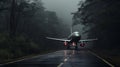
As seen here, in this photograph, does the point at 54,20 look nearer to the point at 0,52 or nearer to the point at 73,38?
the point at 73,38

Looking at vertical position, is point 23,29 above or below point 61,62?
above

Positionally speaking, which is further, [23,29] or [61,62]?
[23,29]

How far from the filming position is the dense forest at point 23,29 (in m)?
44.3

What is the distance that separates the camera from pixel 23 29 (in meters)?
92.7

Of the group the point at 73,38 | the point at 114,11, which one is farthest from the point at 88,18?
the point at 114,11

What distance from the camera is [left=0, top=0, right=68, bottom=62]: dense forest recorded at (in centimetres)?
4428

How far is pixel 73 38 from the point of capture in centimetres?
6800

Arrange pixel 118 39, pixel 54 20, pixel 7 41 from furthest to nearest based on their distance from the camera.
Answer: pixel 54 20 < pixel 118 39 < pixel 7 41

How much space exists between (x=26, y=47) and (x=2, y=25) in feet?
141

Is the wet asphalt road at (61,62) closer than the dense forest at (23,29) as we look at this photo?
Yes

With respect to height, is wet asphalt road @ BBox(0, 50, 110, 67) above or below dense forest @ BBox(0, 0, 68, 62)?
below

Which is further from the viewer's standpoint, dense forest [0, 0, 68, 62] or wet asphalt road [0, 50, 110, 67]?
dense forest [0, 0, 68, 62]

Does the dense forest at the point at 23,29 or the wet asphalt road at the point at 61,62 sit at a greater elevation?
the dense forest at the point at 23,29

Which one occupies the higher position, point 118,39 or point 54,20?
point 54,20
